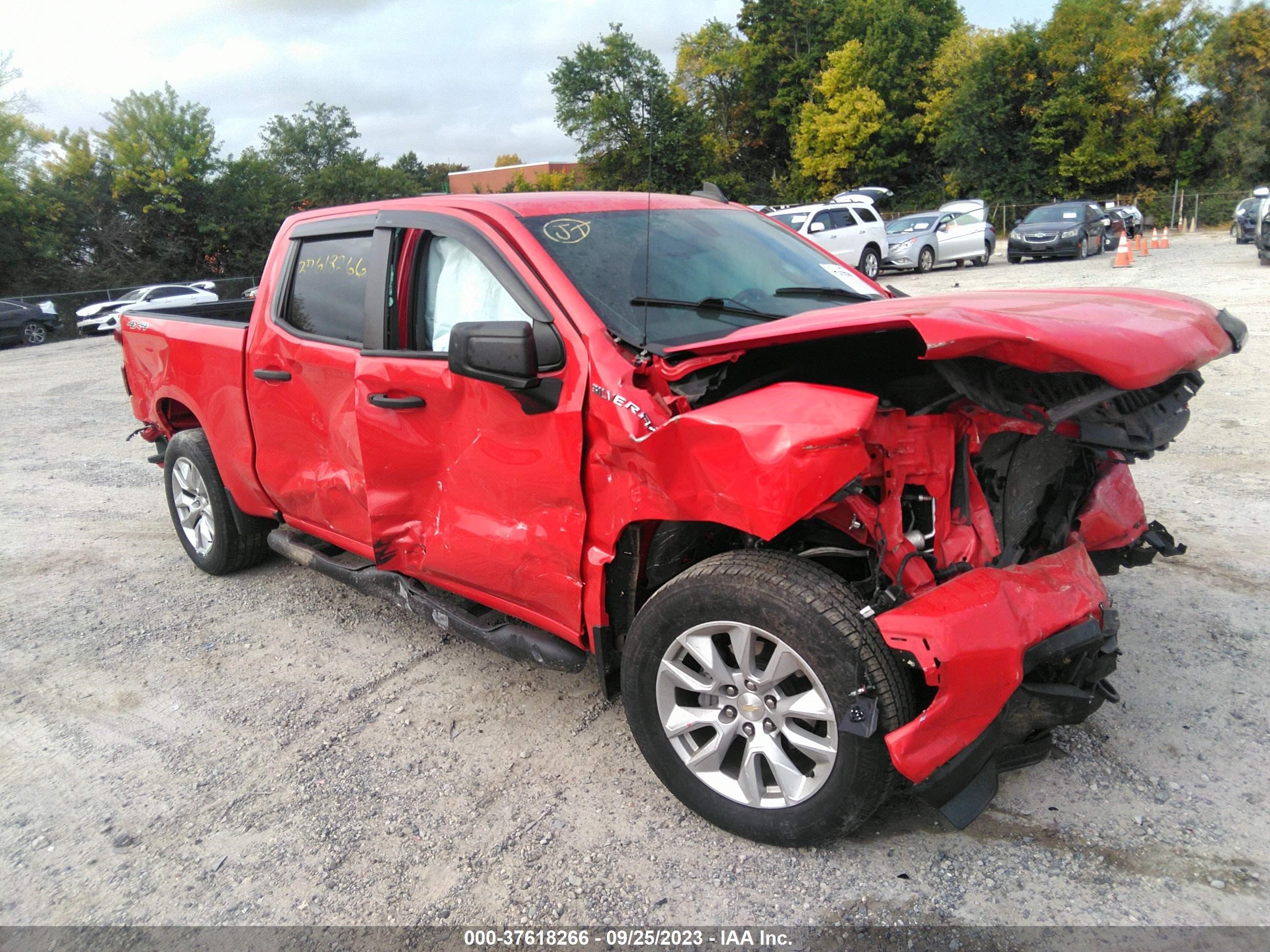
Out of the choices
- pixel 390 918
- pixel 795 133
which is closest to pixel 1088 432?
pixel 390 918

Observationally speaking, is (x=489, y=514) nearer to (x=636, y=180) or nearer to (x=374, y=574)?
(x=374, y=574)

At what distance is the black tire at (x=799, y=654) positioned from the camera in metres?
2.35

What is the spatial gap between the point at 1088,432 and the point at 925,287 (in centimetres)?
1616

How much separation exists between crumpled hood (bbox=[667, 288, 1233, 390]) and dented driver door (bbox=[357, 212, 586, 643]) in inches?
21.4

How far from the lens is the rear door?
12.2 ft

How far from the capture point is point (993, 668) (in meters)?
2.24

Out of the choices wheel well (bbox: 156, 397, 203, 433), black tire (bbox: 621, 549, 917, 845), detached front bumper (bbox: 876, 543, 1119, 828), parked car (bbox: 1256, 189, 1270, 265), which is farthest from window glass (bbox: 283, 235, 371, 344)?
parked car (bbox: 1256, 189, 1270, 265)

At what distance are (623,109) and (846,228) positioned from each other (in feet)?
55.4

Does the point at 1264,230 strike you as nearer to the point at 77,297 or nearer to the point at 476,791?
the point at 476,791

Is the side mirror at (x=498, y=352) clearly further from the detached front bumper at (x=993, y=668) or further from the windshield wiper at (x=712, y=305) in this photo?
the detached front bumper at (x=993, y=668)

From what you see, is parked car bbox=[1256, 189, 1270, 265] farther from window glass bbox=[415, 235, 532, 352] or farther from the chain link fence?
the chain link fence

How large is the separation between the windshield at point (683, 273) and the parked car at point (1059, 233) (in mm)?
21850

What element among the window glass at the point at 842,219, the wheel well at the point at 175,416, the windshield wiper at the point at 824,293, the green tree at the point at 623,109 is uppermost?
the green tree at the point at 623,109

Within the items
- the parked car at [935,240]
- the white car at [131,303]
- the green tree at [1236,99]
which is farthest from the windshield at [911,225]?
the green tree at [1236,99]
